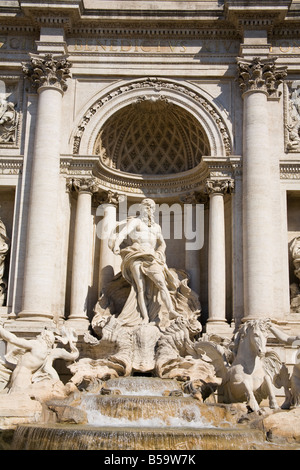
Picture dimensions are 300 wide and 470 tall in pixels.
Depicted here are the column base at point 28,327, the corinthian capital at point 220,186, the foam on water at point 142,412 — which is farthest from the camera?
the corinthian capital at point 220,186

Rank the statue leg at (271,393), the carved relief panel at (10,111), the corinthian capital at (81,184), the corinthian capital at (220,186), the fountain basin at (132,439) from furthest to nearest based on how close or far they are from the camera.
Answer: the carved relief panel at (10,111) → the corinthian capital at (81,184) → the corinthian capital at (220,186) → the statue leg at (271,393) → the fountain basin at (132,439)

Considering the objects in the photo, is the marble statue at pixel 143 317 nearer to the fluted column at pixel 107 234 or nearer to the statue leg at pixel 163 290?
the statue leg at pixel 163 290

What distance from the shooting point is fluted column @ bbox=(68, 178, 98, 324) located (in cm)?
1891

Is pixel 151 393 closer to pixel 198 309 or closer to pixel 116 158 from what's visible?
pixel 198 309

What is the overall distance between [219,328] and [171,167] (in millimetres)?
6066

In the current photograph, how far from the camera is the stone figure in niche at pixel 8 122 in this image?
66.3ft

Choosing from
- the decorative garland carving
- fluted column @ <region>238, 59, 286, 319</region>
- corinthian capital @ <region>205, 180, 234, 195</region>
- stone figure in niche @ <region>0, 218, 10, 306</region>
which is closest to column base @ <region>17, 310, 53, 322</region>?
stone figure in niche @ <region>0, 218, 10, 306</region>

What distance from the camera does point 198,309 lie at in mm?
19094

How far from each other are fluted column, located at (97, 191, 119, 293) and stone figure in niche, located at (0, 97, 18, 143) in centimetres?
347

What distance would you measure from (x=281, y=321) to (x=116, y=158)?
756cm

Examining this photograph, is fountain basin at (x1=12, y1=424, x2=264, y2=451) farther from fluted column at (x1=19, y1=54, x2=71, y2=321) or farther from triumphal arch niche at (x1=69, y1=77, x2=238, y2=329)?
triumphal arch niche at (x1=69, y1=77, x2=238, y2=329)

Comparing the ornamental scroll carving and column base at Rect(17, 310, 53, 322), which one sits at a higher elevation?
the ornamental scroll carving

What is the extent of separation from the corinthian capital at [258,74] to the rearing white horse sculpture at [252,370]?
8.12 metres

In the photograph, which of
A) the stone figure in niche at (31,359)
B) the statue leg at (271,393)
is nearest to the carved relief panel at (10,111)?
the stone figure in niche at (31,359)
